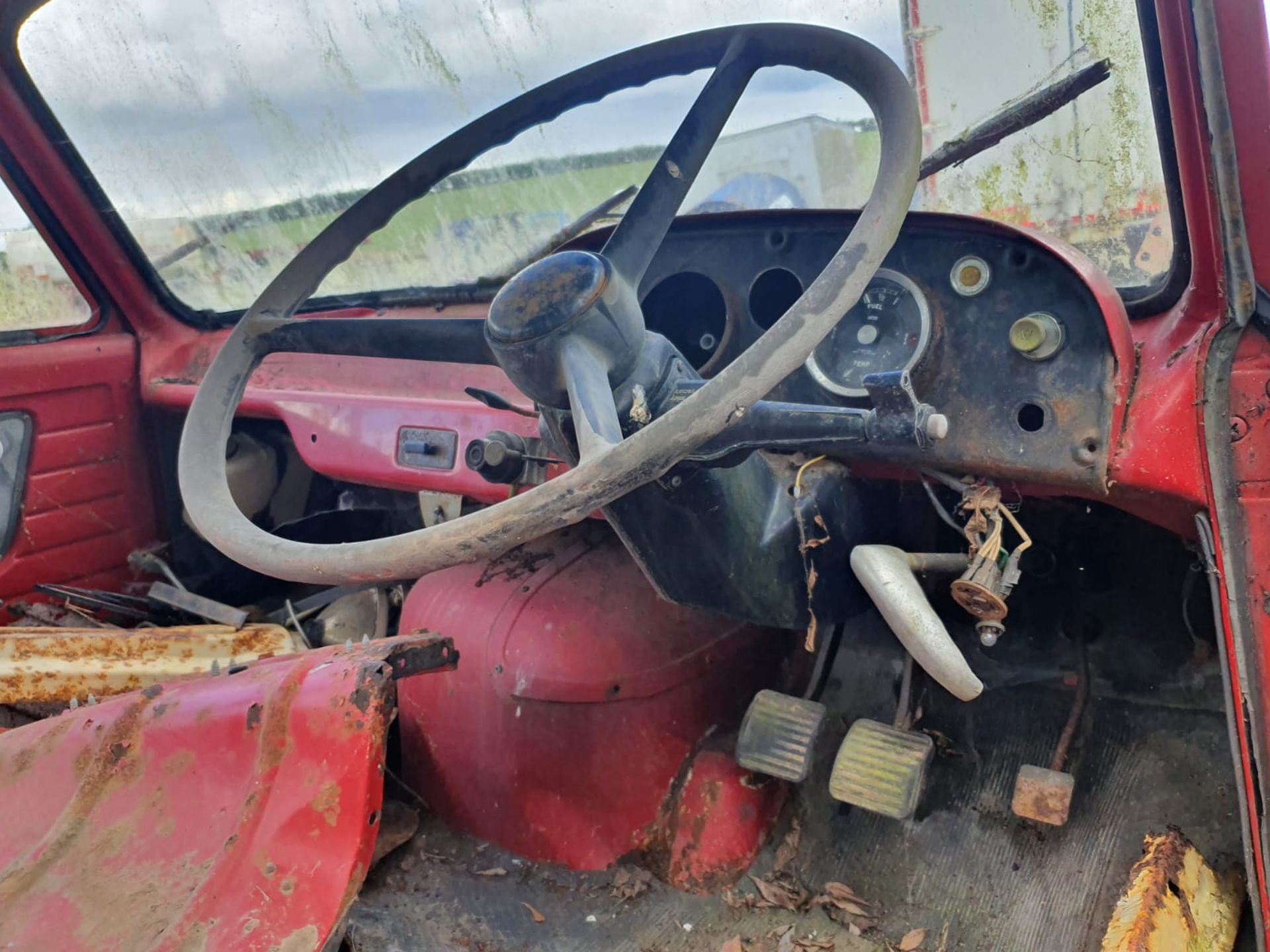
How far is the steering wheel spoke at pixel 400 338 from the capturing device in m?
1.06

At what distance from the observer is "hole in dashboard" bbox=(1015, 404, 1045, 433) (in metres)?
1.23

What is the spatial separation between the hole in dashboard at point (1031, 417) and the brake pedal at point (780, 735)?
1.87 ft

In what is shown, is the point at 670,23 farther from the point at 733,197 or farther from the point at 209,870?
the point at 209,870

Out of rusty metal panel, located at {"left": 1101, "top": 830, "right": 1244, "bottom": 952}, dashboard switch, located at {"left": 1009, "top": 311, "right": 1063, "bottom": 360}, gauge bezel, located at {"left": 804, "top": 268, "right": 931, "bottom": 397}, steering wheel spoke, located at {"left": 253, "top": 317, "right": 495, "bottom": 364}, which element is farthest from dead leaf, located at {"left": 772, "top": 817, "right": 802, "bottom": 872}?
steering wheel spoke, located at {"left": 253, "top": 317, "right": 495, "bottom": 364}

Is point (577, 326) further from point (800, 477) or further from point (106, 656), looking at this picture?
point (106, 656)

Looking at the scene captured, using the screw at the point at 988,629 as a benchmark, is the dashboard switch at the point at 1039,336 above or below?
above

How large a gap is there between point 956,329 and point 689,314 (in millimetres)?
425

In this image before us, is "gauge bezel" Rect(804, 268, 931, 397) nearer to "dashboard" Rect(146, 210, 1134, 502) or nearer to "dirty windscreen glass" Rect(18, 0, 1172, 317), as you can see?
"dashboard" Rect(146, 210, 1134, 502)

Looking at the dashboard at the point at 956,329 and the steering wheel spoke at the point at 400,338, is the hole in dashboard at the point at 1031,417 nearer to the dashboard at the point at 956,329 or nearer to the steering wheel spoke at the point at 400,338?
the dashboard at the point at 956,329

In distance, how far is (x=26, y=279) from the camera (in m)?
1.95

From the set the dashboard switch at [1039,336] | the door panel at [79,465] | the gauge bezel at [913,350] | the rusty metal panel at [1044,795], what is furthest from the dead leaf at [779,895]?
the door panel at [79,465]

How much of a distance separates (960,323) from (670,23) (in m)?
0.58

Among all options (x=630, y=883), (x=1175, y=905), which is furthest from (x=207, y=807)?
(x=1175, y=905)

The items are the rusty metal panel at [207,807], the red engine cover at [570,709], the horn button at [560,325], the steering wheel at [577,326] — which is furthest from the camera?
the red engine cover at [570,709]
